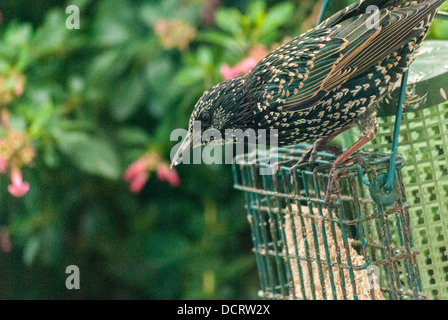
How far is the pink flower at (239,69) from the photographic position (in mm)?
3250

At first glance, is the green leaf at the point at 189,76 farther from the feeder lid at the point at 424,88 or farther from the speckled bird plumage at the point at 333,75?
the feeder lid at the point at 424,88

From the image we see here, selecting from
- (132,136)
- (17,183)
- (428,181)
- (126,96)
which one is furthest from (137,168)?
(428,181)

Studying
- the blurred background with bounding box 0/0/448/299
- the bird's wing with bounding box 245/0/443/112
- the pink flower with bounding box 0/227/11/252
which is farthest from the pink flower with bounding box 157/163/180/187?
the bird's wing with bounding box 245/0/443/112

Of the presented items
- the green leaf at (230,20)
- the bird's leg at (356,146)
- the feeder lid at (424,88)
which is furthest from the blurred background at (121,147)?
the bird's leg at (356,146)

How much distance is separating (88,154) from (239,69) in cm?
95

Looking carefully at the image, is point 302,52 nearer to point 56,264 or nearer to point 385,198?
point 385,198

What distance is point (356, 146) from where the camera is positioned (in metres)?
2.30

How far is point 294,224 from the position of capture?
258 cm

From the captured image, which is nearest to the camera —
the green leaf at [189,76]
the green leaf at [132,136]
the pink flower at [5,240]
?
the green leaf at [189,76]

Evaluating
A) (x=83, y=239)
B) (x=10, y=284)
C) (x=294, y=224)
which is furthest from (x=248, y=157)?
(x=10, y=284)

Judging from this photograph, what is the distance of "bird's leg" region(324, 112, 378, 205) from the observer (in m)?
2.25

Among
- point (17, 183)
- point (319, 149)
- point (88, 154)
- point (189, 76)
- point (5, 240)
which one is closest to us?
point (319, 149)

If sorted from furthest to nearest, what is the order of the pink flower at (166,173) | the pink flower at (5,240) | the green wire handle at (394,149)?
the pink flower at (5,240) < the pink flower at (166,173) < the green wire handle at (394,149)

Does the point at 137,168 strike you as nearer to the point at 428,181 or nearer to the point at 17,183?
the point at 17,183
